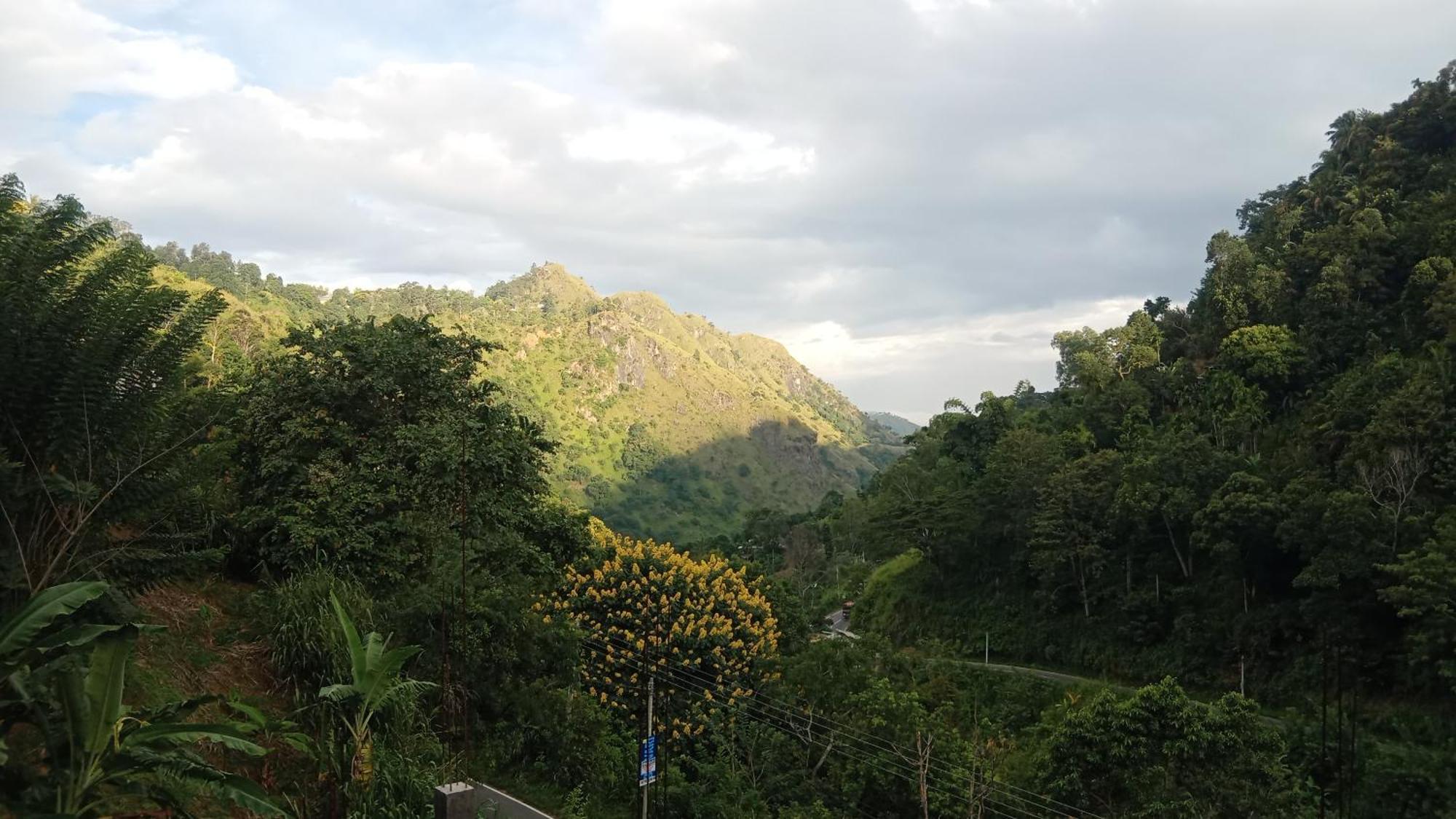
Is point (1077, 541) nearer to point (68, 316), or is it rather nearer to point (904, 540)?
point (904, 540)

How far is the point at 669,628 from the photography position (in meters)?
12.7

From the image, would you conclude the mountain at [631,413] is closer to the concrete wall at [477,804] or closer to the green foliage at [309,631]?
the green foliage at [309,631]

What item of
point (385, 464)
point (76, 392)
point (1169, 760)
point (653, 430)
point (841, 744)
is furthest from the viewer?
point (653, 430)

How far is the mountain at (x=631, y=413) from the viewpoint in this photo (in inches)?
3526

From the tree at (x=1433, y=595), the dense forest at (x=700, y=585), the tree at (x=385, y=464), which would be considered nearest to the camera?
the dense forest at (x=700, y=585)

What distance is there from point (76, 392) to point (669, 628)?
8.31 m

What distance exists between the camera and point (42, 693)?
459cm

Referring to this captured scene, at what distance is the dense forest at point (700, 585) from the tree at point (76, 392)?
0.03m

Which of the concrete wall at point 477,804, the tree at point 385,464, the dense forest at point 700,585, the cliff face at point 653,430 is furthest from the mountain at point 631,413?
the concrete wall at point 477,804

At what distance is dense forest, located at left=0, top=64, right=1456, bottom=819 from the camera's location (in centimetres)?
605

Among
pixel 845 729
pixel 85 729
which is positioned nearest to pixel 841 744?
pixel 845 729

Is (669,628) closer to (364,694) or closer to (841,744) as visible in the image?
(841,744)

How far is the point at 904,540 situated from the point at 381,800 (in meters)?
35.5

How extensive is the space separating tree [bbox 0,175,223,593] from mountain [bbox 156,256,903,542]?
232 ft
